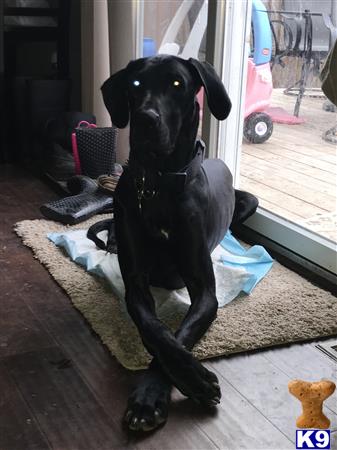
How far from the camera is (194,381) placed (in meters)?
1.50

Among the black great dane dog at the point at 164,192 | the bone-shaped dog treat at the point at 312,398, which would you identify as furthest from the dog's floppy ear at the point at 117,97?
the bone-shaped dog treat at the point at 312,398

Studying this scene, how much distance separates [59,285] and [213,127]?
1.03 m

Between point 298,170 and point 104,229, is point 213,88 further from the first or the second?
point 298,170

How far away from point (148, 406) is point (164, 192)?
0.61 m

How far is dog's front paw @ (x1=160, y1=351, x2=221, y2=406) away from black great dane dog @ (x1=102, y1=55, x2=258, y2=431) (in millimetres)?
67

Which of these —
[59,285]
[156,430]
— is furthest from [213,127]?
[156,430]

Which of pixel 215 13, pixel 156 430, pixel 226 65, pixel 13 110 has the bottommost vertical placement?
pixel 156 430

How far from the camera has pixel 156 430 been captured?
144cm

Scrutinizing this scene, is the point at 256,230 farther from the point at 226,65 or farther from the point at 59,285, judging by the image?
the point at 59,285

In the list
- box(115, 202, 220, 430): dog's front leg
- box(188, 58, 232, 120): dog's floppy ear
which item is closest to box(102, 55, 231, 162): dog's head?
box(188, 58, 232, 120): dog's floppy ear

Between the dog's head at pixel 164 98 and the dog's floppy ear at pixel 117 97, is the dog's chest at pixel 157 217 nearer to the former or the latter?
the dog's head at pixel 164 98

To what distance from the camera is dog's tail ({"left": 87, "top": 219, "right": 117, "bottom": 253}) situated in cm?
237

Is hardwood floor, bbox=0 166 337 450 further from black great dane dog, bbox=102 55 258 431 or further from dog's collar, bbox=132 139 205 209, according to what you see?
dog's collar, bbox=132 139 205 209

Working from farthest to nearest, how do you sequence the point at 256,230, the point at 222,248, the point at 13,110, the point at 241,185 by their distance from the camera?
the point at 13,110 < the point at 241,185 < the point at 256,230 < the point at 222,248
